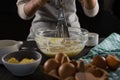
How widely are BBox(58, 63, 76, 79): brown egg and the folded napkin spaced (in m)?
0.24

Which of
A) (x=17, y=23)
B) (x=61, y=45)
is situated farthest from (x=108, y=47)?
(x=17, y=23)

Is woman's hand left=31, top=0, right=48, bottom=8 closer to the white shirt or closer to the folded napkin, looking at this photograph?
the white shirt

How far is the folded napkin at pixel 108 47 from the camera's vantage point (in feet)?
3.34

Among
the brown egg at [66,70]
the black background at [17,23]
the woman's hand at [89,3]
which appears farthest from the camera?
the black background at [17,23]

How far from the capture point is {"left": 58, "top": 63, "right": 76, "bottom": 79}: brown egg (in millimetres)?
775

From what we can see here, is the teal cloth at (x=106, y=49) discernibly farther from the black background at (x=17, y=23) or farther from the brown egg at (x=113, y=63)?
the black background at (x=17, y=23)

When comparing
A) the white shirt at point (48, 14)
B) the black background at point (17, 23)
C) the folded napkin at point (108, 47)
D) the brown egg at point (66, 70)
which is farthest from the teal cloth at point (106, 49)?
the black background at point (17, 23)

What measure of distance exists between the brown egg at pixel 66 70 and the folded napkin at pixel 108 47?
0.24 meters

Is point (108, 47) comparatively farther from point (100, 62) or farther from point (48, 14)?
point (48, 14)

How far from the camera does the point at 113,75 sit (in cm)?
83

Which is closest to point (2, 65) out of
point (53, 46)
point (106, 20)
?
point (53, 46)

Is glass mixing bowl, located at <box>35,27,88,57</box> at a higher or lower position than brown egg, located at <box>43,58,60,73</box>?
lower

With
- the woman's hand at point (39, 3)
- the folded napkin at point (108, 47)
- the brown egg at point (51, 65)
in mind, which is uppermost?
the woman's hand at point (39, 3)

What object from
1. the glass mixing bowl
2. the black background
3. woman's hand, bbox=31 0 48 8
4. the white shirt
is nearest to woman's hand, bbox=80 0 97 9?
the white shirt
